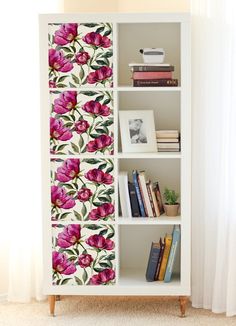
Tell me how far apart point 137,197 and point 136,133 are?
0.36 metres

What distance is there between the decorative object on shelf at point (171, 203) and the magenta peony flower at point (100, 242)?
1.25 ft

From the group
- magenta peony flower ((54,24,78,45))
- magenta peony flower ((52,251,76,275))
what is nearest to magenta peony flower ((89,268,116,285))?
magenta peony flower ((52,251,76,275))

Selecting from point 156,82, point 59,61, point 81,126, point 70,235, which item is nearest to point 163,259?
point 70,235

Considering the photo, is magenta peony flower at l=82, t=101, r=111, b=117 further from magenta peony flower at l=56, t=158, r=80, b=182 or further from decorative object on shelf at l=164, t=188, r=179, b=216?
decorative object on shelf at l=164, t=188, r=179, b=216

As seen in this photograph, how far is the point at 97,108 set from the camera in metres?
3.68

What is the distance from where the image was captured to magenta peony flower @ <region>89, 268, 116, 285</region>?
3.77 meters

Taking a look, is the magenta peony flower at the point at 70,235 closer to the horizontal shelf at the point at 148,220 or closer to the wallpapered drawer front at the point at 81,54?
the horizontal shelf at the point at 148,220

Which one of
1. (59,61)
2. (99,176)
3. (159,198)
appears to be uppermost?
(59,61)

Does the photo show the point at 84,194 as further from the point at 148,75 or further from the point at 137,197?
the point at 148,75

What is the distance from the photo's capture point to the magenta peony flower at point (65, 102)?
3682 millimetres
